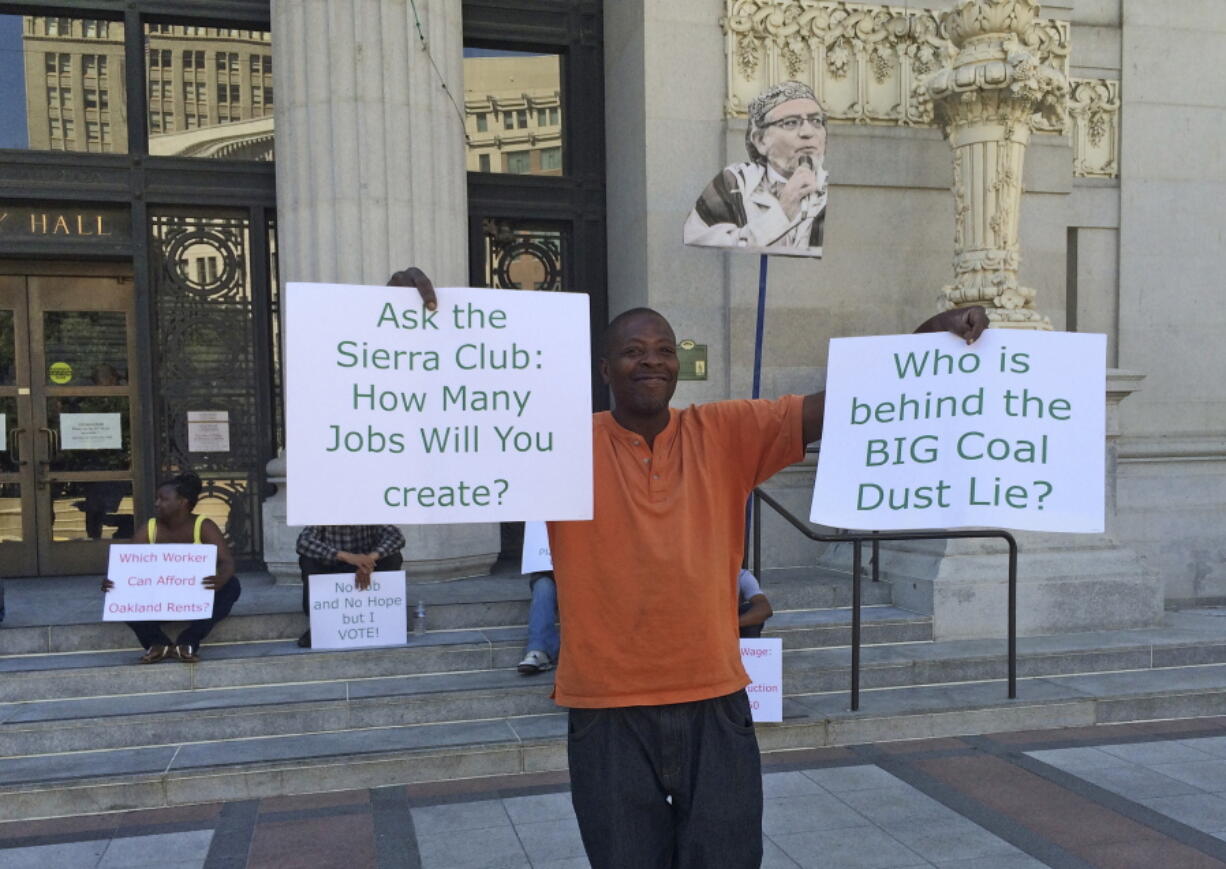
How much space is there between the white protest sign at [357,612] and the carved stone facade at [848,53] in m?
5.05

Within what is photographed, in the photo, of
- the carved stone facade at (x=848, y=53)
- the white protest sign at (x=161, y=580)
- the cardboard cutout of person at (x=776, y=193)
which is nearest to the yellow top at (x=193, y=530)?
the white protest sign at (x=161, y=580)

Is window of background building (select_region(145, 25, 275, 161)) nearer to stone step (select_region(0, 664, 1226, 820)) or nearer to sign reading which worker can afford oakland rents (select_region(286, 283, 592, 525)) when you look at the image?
stone step (select_region(0, 664, 1226, 820))

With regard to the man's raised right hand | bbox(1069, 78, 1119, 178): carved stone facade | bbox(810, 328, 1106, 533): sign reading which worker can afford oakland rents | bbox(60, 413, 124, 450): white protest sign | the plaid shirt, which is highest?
bbox(1069, 78, 1119, 178): carved stone facade

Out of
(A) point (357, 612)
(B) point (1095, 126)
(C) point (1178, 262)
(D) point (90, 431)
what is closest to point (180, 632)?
(A) point (357, 612)

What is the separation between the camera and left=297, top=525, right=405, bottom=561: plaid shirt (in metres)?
6.79

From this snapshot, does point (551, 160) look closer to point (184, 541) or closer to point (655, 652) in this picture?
point (184, 541)

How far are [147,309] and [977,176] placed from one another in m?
6.83

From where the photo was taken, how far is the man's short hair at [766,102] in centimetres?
799

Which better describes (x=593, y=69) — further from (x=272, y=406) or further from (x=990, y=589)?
(x=990, y=589)

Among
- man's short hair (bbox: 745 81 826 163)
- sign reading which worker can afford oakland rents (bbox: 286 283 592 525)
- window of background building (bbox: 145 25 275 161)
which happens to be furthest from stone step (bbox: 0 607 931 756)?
window of background building (bbox: 145 25 275 161)

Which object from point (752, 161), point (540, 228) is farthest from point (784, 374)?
point (540, 228)

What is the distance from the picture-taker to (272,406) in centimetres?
932

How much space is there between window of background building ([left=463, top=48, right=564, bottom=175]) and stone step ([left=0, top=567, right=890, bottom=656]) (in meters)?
3.81

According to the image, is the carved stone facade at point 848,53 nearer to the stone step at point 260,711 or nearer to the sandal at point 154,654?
the stone step at point 260,711
